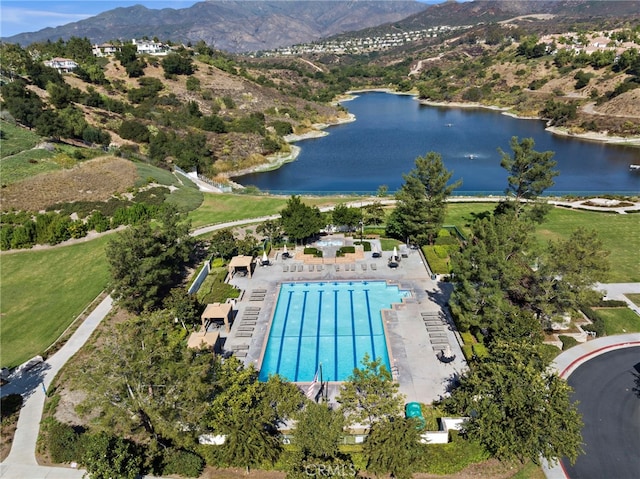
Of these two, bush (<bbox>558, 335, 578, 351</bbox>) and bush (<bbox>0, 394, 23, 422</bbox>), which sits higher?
bush (<bbox>0, 394, 23, 422</bbox>)

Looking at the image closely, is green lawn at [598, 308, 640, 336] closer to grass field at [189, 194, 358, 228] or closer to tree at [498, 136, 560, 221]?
tree at [498, 136, 560, 221]

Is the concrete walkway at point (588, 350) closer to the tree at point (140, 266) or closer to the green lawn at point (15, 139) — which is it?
the tree at point (140, 266)

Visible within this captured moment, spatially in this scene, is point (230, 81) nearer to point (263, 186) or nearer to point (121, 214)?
point (263, 186)

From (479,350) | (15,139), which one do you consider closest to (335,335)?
(479,350)

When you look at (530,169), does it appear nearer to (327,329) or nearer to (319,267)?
(319,267)

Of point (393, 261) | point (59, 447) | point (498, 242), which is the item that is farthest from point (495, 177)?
point (59, 447)

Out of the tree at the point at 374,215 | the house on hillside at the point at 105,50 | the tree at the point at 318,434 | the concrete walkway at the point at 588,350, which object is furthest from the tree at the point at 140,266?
the house on hillside at the point at 105,50

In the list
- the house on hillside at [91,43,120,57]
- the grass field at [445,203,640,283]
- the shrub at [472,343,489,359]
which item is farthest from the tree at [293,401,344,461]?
the house on hillside at [91,43,120,57]
